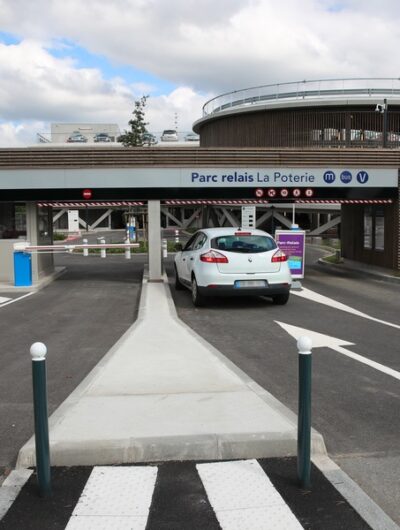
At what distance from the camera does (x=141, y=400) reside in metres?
5.23

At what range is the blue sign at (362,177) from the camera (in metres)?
17.3

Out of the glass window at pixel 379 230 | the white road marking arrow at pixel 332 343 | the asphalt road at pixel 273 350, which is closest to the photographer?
the asphalt road at pixel 273 350

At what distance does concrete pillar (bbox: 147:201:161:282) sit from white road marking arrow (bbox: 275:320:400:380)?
7045mm

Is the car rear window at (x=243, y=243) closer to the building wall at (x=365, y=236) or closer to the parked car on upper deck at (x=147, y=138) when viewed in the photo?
the building wall at (x=365, y=236)

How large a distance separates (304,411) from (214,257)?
775 cm

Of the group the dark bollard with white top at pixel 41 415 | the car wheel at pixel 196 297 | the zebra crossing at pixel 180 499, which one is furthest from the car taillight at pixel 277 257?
the dark bollard with white top at pixel 41 415

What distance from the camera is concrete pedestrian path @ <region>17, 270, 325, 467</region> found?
413 cm

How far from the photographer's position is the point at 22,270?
15.8m

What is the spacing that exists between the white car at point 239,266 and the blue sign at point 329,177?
20.6 feet

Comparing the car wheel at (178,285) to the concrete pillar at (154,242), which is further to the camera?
the concrete pillar at (154,242)

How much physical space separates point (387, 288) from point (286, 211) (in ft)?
104

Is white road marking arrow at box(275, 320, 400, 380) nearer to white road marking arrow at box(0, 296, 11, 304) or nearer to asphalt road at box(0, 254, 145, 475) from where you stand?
asphalt road at box(0, 254, 145, 475)

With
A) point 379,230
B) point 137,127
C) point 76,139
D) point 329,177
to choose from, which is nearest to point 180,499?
point 329,177

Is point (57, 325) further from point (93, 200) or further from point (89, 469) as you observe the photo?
point (93, 200)
